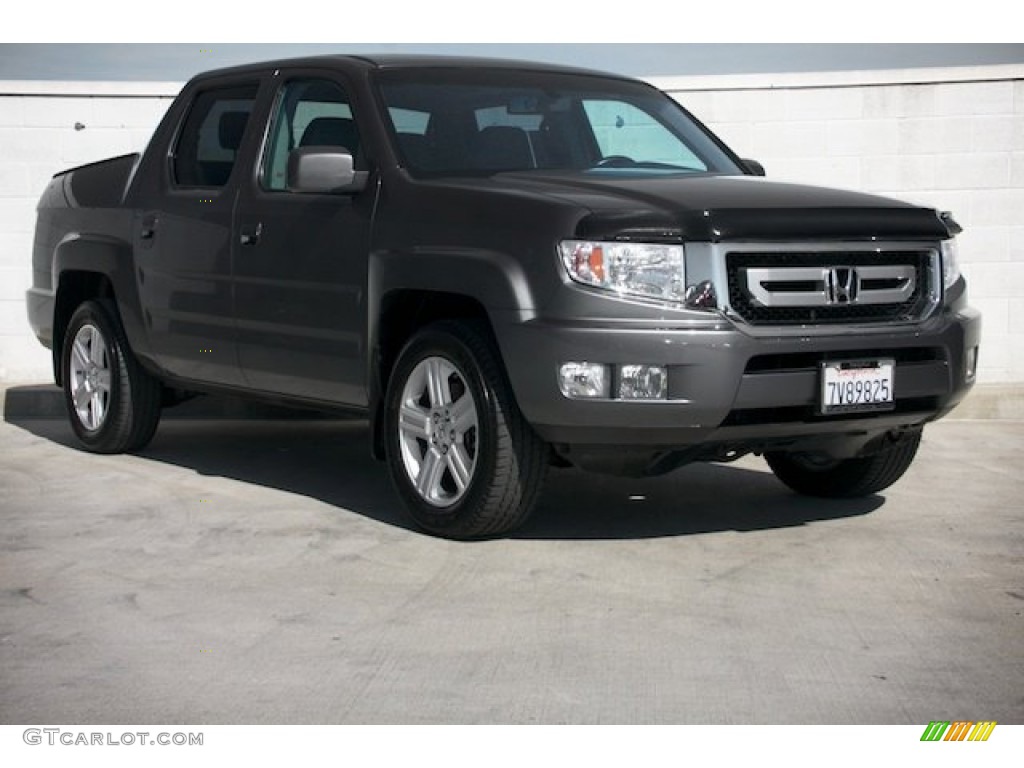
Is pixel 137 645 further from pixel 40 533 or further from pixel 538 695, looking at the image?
pixel 40 533

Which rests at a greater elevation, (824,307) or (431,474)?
(824,307)

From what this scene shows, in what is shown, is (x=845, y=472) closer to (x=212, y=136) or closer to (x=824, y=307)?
(x=824, y=307)

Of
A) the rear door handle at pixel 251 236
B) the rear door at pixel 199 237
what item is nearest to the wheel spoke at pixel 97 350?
the rear door at pixel 199 237

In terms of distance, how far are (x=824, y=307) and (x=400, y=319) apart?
1.66m

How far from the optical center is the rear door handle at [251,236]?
305 inches

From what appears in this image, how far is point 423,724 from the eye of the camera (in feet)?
14.7

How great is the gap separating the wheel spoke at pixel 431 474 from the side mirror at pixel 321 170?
43.4 inches

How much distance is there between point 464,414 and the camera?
6809 mm

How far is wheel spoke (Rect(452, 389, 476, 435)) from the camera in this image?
678 centimetres

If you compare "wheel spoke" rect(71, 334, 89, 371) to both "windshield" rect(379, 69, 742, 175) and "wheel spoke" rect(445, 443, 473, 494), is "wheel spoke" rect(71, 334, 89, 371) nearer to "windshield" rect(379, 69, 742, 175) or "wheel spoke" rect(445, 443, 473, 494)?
"windshield" rect(379, 69, 742, 175)

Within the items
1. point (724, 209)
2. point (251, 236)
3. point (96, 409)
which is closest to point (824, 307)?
point (724, 209)
